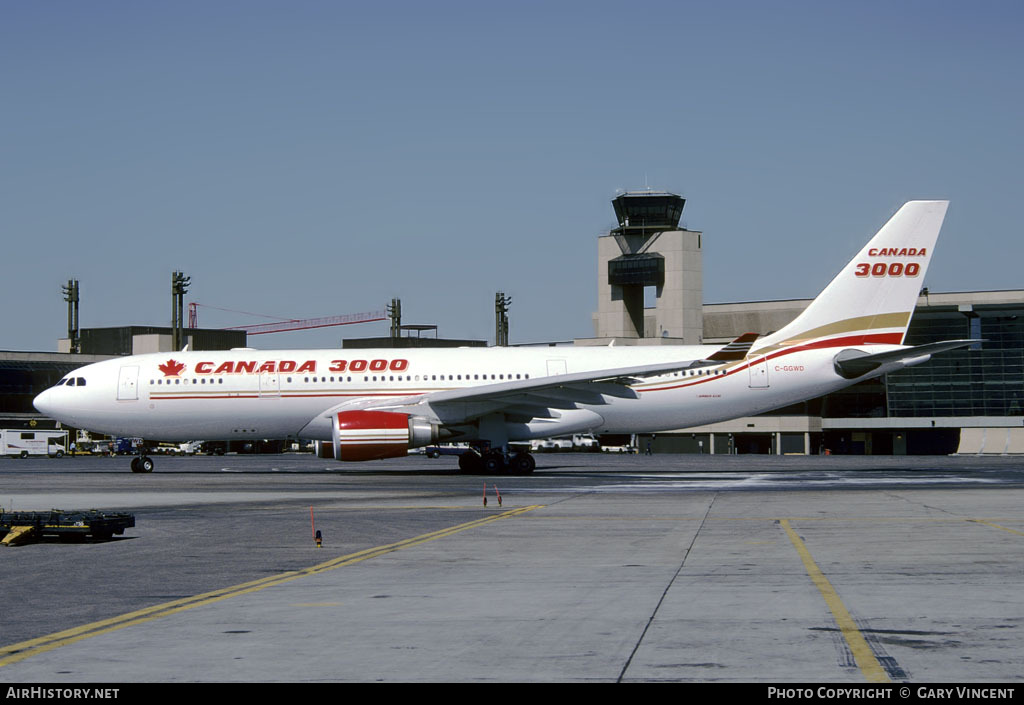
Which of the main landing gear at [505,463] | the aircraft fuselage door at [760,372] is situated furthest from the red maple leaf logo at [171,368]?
the aircraft fuselage door at [760,372]

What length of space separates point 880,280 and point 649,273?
7748 cm

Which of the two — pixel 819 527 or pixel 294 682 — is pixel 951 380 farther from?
pixel 294 682

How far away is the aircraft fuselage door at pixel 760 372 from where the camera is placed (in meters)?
44.2

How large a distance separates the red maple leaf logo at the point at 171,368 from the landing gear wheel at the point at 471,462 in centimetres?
1151

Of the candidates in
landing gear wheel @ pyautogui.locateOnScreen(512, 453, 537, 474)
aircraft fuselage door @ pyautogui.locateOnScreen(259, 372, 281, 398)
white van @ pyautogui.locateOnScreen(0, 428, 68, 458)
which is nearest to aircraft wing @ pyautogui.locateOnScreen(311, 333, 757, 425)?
landing gear wheel @ pyautogui.locateOnScreen(512, 453, 537, 474)

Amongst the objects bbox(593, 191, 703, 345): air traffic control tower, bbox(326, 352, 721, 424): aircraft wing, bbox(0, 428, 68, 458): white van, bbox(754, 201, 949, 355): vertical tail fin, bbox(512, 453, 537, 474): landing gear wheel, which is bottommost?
bbox(512, 453, 537, 474): landing gear wheel

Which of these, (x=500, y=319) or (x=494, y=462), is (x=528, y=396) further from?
(x=500, y=319)

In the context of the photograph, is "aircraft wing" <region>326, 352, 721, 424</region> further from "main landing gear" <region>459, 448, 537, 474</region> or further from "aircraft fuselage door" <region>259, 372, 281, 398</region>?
"aircraft fuselage door" <region>259, 372, 281, 398</region>

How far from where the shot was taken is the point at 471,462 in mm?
45344

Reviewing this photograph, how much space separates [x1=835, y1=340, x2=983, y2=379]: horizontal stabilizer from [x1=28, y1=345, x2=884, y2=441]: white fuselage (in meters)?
0.39

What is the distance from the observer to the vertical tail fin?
43.9 m

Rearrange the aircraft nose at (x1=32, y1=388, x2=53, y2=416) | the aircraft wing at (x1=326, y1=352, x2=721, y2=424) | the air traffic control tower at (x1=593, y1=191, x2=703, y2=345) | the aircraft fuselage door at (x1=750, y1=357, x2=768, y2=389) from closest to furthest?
the aircraft wing at (x1=326, y1=352, x2=721, y2=424), the aircraft fuselage door at (x1=750, y1=357, x2=768, y2=389), the aircraft nose at (x1=32, y1=388, x2=53, y2=416), the air traffic control tower at (x1=593, y1=191, x2=703, y2=345)

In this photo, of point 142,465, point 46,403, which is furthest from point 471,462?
point 46,403

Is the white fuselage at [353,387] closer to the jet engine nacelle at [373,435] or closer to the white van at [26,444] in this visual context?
the jet engine nacelle at [373,435]
